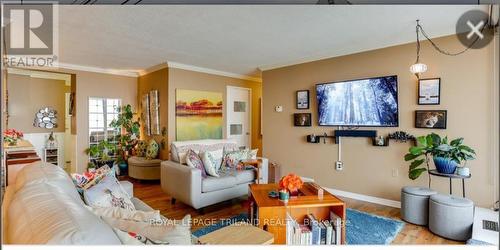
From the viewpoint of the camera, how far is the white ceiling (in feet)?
7.23

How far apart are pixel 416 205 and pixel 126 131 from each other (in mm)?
4709

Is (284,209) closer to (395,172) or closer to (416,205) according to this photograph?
(416,205)

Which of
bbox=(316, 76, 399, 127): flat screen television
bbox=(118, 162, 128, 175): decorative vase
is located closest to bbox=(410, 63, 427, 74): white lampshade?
bbox=(316, 76, 399, 127): flat screen television

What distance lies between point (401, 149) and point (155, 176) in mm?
3664

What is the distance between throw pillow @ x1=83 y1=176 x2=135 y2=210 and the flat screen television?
2.84 metres

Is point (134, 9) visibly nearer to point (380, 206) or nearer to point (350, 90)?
point (350, 90)

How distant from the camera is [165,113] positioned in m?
4.33

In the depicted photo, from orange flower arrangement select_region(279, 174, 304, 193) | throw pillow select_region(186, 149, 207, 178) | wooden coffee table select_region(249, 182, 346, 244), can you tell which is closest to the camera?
wooden coffee table select_region(249, 182, 346, 244)

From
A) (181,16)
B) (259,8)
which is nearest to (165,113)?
(181,16)

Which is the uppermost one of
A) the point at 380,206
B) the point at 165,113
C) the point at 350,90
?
the point at 350,90

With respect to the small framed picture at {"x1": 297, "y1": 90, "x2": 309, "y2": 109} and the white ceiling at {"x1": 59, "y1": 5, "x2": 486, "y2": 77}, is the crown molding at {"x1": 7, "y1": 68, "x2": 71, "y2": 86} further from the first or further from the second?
the small framed picture at {"x1": 297, "y1": 90, "x2": 309, "y2": 109}

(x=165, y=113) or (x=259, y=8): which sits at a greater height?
(x=259, y=8)

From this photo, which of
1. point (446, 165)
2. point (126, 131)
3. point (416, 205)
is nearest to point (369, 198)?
point (416, 205)

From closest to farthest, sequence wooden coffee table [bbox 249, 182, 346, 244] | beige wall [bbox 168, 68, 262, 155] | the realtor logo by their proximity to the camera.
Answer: the realtor logo < wooden coffee table [bbox 249, 182, 346, 244] < beige wall [bbox 168, 68, 262, 155]
